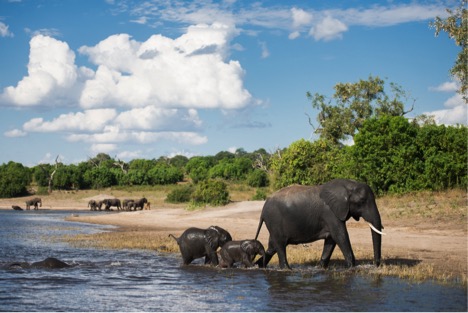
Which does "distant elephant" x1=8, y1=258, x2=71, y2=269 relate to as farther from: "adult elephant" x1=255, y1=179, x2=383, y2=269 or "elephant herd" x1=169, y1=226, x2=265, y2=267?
"adult elephant" x1=255, y1=179, x2=383, y2=269

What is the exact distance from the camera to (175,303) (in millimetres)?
12367

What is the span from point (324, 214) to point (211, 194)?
35162 mm

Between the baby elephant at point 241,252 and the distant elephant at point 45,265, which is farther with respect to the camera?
the distant elephant at point 45,265

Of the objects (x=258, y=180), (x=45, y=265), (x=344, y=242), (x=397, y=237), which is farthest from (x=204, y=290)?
(x=258, y=180)

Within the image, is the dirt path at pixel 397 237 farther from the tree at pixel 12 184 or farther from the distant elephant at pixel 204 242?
the tree at pixel 12 184

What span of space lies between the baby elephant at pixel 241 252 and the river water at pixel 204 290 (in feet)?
1.06

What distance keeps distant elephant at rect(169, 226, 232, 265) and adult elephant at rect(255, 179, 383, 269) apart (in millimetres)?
1786

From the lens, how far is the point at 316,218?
15.8 metres

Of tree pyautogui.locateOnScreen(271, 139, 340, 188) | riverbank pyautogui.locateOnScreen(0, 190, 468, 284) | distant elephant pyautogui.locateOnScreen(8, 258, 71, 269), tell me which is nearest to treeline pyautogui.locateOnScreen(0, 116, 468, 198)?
tree pyautogui.locateOnScreen(271, 139, 340, 188)

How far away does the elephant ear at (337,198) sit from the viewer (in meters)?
15.5

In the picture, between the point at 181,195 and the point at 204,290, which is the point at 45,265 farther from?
the point at 181,195

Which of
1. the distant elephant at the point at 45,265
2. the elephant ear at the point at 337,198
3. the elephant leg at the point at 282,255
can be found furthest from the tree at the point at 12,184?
the elephant ear at the point at 337,198

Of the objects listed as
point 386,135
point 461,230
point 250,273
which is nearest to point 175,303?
point 250,273

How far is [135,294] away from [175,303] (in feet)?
4.54
